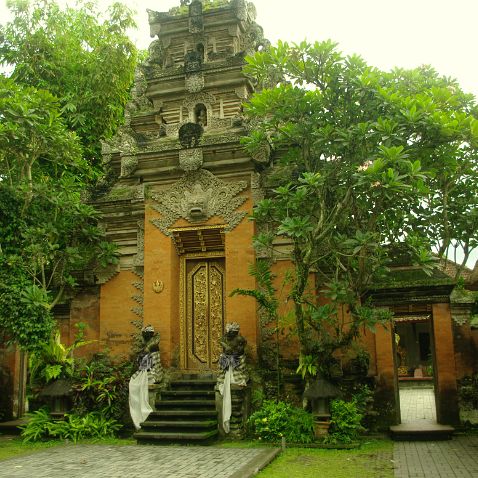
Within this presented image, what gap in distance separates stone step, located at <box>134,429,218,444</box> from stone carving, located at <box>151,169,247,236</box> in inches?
155

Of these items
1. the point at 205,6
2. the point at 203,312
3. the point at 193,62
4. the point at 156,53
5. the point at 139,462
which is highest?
the point at 205,6

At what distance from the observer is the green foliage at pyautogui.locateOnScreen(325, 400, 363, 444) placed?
9.02m

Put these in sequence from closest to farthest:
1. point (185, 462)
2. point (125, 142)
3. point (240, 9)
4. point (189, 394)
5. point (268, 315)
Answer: point (185, 462) < point (189, 394) < point (268, 315) < point (125, 142) < point (240, 9)

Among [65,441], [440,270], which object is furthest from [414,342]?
[65,441]

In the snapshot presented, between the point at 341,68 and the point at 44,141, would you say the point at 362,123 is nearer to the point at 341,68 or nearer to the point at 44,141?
the point at 341,68

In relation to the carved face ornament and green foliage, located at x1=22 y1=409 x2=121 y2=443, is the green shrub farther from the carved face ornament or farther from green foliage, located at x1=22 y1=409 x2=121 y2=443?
the carved face ornament

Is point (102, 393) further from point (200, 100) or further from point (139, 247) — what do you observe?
A: point (200, 100)

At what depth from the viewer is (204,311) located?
38.1ft

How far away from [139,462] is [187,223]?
497cm

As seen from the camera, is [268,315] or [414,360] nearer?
[268,315]

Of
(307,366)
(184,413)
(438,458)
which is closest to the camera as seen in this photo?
(438,458)

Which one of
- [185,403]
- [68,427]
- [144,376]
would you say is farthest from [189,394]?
[68,427]

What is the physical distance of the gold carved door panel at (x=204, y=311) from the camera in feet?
37.4

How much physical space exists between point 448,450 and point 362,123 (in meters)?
5.30
